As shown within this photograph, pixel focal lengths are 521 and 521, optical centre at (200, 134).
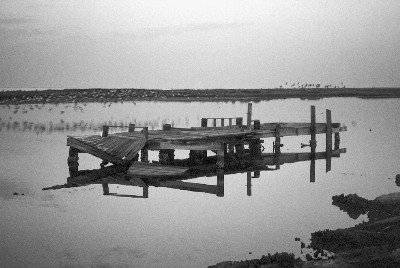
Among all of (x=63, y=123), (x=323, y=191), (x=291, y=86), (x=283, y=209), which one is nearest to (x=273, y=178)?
(x=323, y=191)

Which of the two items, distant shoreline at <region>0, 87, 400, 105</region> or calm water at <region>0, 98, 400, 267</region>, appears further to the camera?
distant shoreline at <region>0, 87, 400, 105</region>

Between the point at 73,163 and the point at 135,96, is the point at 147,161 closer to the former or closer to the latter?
the point at 73,163

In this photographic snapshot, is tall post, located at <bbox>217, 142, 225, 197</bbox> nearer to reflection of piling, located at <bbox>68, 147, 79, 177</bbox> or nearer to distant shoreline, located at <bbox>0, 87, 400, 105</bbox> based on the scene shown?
reflection of piling, located at <bbox>68, 147, 79, 177</bbox>

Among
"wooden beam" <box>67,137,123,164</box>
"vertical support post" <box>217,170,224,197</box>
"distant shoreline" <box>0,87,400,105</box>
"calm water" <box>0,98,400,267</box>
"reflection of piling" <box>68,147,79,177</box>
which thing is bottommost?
"calm water" <box>0,98,400,267</box>

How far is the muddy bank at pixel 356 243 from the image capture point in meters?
11.8

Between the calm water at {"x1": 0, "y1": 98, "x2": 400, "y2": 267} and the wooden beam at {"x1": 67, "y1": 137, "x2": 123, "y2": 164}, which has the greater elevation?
the wooden beam at {"x1": 67, "y1": 137, "x2": 123, "y2": 164}

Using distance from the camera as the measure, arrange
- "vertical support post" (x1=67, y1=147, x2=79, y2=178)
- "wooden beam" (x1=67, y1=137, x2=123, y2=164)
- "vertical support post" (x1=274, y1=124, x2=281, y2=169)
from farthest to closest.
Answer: "vertical support post" (x1=274, y1=124, x2=281, y2=169), "vertical support post" (x1=67, y1=147, x2=79, y2=178), "wooden beam" (x1=67, y1=137, x2=123, y2=164)

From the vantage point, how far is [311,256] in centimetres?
1371

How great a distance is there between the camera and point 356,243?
13938mm

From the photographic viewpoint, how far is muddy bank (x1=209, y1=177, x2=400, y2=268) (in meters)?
11.8

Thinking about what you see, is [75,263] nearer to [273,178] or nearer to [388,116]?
[273,178]

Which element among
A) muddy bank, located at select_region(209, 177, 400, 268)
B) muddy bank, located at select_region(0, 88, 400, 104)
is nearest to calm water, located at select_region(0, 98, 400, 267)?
muddy bank, located at select_region(209, 177, 400, 268)

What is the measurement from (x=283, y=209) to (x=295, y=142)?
15512 mm

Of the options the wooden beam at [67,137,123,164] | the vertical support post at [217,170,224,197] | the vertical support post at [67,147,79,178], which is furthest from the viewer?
the vertical support post at [67,147,79,178]
